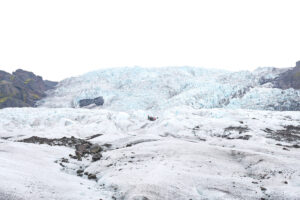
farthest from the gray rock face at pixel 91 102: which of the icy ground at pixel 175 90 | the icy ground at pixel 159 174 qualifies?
the icy ground at pixel 159 174

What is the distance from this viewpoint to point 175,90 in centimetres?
7319

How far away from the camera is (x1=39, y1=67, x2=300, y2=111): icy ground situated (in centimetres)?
4825

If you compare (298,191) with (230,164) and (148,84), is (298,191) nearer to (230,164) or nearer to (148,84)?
(230,164)

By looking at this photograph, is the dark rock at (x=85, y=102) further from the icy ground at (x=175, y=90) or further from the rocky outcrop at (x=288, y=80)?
the rocky outcrop at (x=288, y=80)

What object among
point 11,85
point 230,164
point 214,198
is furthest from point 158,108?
point 11,85

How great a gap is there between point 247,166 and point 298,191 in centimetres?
343

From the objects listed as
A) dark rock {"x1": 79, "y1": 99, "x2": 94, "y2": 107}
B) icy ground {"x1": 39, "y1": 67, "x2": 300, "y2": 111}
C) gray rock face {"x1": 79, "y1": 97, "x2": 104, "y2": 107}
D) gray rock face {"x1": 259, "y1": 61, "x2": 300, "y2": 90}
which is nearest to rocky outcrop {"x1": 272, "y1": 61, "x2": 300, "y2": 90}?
gray rock face {"x1": 259, "y1": 61, "x2": 300, "y2": 90}

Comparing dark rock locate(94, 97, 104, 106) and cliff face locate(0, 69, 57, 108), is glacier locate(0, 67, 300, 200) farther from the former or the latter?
cliff face locate(0, 69, 57, 108)

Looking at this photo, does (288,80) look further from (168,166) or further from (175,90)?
(168,166)

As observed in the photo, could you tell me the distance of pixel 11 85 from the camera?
82875mm

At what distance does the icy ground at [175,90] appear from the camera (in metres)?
48.2

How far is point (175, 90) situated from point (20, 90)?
5957cm

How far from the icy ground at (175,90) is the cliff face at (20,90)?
602 cm

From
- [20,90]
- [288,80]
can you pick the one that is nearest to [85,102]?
[20,90]
